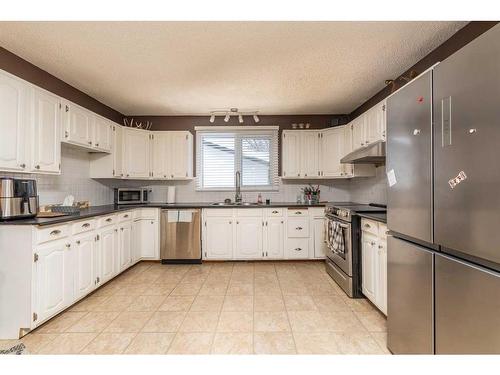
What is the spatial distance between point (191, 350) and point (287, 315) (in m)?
0.94

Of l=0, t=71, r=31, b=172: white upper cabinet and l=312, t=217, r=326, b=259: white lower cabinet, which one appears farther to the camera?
l=312, t=217, r=326, b=259: white lower cabinet

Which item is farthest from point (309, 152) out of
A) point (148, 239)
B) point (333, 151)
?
point (148, 239)

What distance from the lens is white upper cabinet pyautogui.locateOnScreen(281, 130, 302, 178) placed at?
4.46 metres

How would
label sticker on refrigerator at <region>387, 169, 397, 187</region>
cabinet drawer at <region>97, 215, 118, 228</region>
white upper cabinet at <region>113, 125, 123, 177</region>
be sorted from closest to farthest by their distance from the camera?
1. label sticker on refrigerator at <region>387, 169, 397, 187</region>
2. cabinet drawer at <region>97, 215, 118, 228</region>
3. white upper cabinet at <region>113, 125, 123, 177</region>

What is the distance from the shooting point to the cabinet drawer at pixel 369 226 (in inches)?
98.0

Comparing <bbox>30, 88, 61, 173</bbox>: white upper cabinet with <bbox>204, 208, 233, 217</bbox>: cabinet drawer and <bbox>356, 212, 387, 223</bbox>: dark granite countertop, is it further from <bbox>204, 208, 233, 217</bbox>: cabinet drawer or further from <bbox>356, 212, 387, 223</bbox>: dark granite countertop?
<bbox>356, 212, 387, 223</bbox>: dark granite countertop

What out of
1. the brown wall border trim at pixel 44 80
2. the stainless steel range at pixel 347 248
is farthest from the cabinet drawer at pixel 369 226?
the brown wall border trim at pixel 44 80

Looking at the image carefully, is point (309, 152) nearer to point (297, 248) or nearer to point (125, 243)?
point (297, 248)

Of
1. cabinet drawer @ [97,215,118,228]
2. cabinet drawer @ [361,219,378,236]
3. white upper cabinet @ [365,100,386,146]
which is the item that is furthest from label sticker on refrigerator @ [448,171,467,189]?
cabinet drawer @ [97,215,118,228]

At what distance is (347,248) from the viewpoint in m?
2.97

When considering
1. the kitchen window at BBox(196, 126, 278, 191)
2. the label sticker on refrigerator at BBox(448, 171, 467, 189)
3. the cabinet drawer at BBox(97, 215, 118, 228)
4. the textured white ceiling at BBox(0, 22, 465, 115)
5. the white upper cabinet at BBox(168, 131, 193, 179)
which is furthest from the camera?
the kitchen window at BBox(196, 126, 278, 191)

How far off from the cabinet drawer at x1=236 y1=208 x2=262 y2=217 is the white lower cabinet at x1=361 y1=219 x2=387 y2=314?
5.63 ft

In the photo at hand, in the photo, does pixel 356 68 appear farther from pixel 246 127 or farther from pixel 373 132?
pixel 246 127

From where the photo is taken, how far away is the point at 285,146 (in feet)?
14.7
